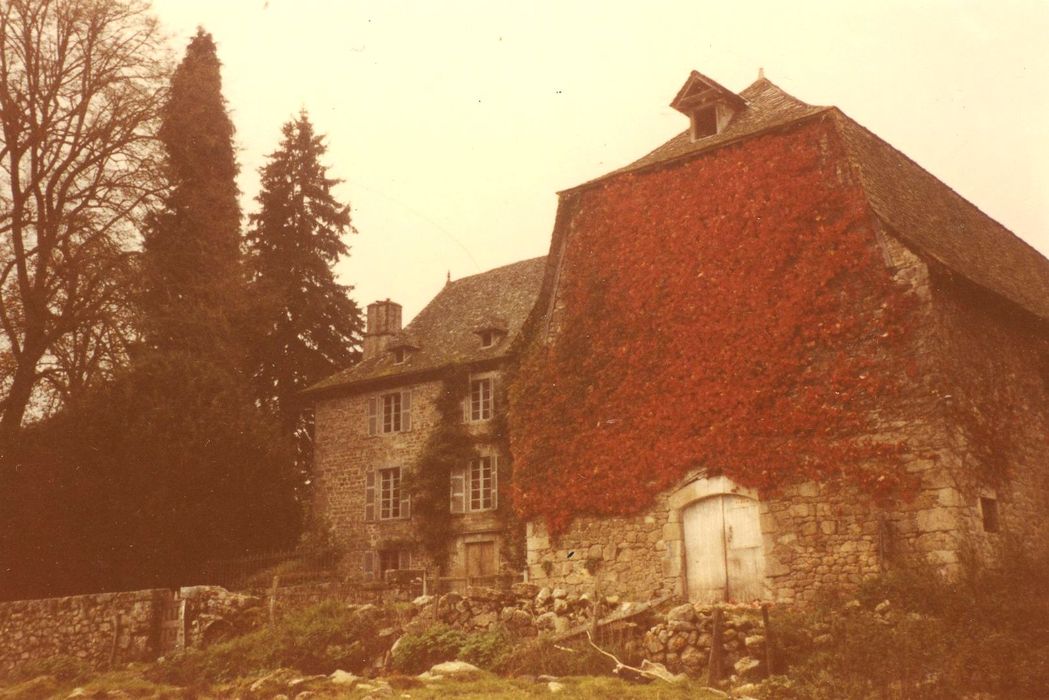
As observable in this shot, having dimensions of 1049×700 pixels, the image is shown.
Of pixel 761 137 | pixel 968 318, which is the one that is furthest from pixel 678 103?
pixel 968 318

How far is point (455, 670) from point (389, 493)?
15197mm

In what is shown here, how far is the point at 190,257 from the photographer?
21.3 metres

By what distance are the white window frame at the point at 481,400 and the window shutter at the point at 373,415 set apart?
129 inches

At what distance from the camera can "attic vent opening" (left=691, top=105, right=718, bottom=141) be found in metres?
18.2

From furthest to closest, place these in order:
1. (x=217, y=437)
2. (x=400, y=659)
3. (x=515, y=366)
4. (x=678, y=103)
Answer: (x=515, y=366) < (x=217, y=437) < (x=678, y=103) < (x=400, y=659)

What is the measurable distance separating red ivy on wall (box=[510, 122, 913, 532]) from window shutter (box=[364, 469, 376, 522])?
9830mm

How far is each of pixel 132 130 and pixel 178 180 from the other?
1642 millimetres

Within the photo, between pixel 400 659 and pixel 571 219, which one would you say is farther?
pixel 571 219

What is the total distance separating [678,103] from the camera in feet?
60.3

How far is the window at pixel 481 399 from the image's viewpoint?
2552cm

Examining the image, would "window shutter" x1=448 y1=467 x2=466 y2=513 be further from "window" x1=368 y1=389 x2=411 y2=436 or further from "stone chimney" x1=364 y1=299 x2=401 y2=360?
"stone chimney" x1=364 y1=299 x2=401 y2=360

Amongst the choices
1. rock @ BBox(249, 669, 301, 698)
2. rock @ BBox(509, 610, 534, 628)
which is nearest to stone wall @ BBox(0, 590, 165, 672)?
rock @ BBox(249, 669, 301, 698)

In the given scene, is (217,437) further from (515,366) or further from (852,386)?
(852,386)

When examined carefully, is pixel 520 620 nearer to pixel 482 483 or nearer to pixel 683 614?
pixel 683 614
